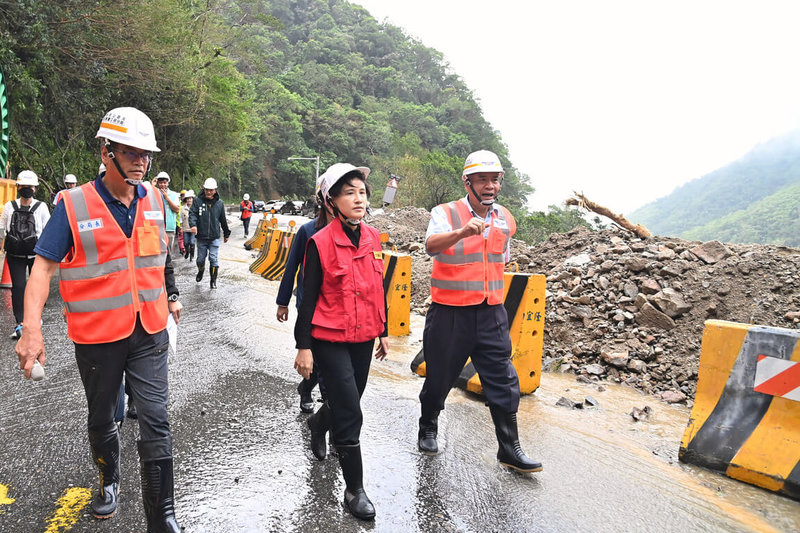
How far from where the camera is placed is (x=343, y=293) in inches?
122

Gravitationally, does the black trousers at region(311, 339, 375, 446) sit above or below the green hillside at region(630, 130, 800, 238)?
below

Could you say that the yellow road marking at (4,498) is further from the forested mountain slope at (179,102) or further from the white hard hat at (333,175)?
the forested mountain slope at (179,102)

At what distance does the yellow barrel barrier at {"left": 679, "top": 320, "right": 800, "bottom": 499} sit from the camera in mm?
3512

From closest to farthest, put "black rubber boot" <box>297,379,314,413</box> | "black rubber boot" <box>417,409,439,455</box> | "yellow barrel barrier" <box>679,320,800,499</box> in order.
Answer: "yellow barrel barrier" <box>679,320,800,499</box>, "black rubber boot" <box>417,409,439,455</box>, "black rubber boot" <box>297,379,314,413</box>

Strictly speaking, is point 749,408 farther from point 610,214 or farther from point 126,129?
point 610,214

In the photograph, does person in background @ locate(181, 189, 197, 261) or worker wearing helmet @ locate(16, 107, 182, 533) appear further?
person in background @ locate(181, 189, 197, 261)

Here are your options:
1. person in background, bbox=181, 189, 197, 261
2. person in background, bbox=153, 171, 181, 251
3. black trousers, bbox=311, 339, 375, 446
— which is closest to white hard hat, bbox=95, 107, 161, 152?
black trousers, bbox=311, 339, 375, 446

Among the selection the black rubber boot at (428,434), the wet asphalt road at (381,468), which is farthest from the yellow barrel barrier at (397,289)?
the black rubber boot at (428,434)

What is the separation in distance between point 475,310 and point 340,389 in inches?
45.0

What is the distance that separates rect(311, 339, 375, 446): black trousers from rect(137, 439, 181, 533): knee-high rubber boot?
88cm

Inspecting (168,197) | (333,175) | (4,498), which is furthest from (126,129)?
(168,197)

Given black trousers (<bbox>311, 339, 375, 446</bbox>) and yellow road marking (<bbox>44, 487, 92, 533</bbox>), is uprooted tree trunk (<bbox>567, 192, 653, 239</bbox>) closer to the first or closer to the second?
black trousers (<bbox>311, 339, 375, 446</bbox>)

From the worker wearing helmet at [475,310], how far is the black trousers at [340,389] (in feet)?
2.73

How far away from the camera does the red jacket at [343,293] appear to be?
308 centimetres
